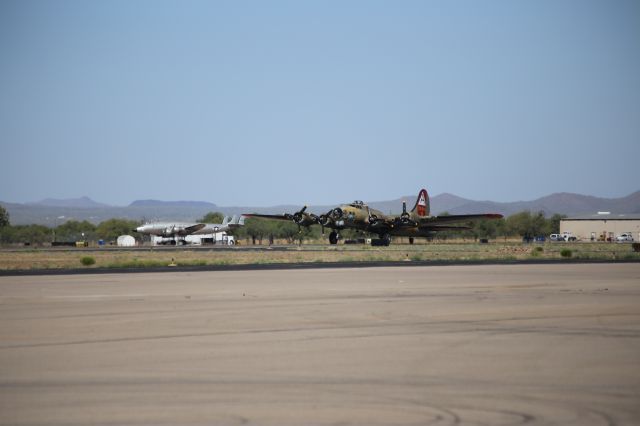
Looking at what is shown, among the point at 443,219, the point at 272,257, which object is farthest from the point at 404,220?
the point at 272,257

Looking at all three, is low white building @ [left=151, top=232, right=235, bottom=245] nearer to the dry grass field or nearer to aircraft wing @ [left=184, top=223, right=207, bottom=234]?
aircraft wing @ [left=184, top=223, right=207, bottom=234]

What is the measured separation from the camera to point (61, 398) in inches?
438

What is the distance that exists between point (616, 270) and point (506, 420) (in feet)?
116

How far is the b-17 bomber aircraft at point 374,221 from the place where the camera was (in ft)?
281

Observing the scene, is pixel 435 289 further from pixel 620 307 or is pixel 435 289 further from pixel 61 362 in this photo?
pixel 61 362

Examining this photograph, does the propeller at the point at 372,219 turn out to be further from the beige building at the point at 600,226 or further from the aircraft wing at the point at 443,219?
the beige building at the point at 600,226

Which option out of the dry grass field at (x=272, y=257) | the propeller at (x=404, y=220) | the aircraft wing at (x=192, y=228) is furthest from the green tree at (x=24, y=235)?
the propeller at (x=404, y=220)

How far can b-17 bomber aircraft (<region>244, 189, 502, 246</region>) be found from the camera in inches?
3369

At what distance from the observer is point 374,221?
87625 millimetres

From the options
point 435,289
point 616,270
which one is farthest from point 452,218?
point 435,289

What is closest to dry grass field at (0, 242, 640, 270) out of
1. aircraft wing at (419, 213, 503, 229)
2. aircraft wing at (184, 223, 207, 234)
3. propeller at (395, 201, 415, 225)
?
aircraft wing at (419, 213, 503, 229)

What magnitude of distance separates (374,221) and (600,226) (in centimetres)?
8544

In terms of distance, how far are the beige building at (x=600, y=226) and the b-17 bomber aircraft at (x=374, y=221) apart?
68.0 m

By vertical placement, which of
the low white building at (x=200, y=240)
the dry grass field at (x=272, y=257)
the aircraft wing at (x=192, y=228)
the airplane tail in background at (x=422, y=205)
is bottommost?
the dry grass field at (x=272, y=257)
